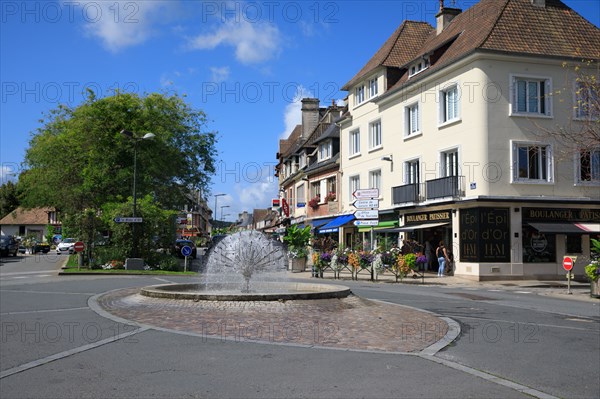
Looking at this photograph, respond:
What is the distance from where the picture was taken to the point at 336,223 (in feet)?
138

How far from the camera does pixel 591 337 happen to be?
1075 cm

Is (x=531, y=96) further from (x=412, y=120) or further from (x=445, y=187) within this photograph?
(x=412, y=120)

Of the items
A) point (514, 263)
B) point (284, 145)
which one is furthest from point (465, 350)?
point (284, 145)

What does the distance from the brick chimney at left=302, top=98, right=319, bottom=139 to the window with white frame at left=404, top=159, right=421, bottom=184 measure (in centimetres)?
2690

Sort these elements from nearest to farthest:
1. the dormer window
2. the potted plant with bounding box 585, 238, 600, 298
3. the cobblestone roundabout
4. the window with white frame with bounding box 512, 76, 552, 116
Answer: the cobblestone roundabout
the potted plant with bounding box 585, 238, 600, 298
the window with white frame with bounding box 512, 76, 552, 116
the dormer window

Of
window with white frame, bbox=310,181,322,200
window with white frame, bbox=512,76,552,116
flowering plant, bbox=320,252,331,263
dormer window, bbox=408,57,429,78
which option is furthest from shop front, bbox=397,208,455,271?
window with white frame, bbox=310,181,322,200

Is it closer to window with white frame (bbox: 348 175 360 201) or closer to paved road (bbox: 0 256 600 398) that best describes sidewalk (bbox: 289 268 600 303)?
paved road (bbox: 0 256 600 398)

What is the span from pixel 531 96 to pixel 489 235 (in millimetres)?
7009

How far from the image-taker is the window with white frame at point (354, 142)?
41.0 metres

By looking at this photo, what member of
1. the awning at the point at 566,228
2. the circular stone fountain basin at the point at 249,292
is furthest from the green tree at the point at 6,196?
the circular stone fountain basin at the point at 249,292

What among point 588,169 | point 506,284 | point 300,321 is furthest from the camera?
point 588,169

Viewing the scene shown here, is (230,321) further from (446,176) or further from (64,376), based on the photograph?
(446,176)

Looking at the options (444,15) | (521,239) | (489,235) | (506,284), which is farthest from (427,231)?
(444,15)

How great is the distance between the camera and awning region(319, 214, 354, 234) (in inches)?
1624
